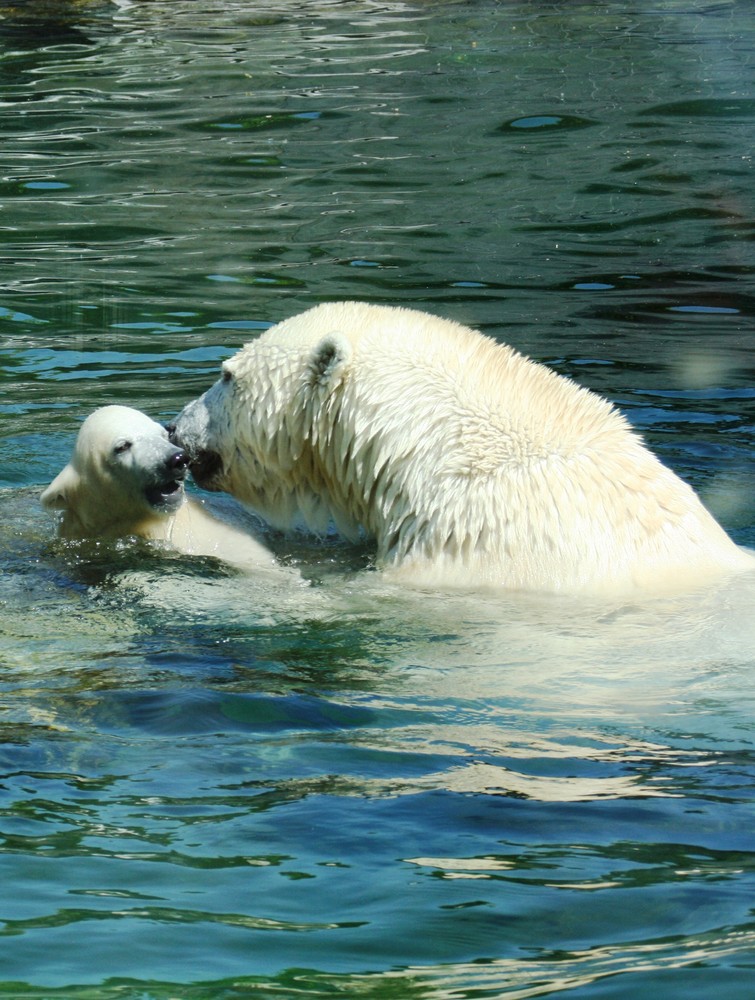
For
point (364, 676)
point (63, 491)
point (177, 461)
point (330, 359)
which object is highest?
point (330, 359)

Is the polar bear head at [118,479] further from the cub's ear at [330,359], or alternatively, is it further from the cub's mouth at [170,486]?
the cub's ear at [330,359]

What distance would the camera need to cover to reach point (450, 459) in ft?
12.7

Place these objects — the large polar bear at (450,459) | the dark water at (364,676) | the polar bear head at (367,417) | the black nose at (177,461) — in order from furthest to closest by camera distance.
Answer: the black nose at (177,461) < the polar bear head at (367,417) < the large polar bear at (450,459) < the dark water at (364,676)

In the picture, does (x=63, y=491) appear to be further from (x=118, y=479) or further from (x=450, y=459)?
(x=450, y=459)

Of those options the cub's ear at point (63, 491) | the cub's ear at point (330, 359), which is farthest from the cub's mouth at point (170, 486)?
the cub's ear at point (330, 359)

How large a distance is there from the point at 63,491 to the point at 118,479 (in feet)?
0.80

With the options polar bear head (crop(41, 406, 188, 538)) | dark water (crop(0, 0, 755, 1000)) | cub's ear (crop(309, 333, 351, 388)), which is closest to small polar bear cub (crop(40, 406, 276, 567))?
polar bear head (crop(41, 406, 188, 538))

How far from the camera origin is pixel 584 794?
2.56 metres

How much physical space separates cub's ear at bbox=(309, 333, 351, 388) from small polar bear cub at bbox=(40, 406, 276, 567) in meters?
0.66

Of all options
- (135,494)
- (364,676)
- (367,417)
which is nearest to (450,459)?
(367,417)

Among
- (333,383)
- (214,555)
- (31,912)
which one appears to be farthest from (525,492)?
(31,912)

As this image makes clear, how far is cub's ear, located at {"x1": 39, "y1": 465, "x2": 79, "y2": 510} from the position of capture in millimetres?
4711

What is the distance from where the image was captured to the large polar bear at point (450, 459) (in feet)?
12.0

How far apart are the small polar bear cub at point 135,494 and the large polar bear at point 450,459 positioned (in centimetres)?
17
